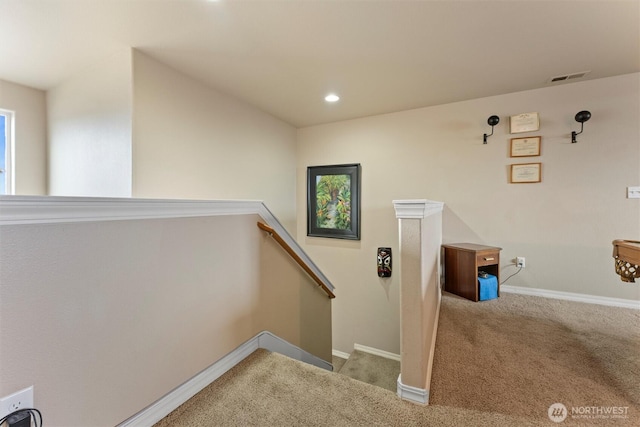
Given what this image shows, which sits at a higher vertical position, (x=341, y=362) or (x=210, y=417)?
(x=210, y=417)

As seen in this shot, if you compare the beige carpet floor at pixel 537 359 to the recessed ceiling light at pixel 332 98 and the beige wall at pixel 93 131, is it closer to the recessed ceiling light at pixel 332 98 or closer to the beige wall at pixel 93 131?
the recessed ceiling light at pixel 332 98

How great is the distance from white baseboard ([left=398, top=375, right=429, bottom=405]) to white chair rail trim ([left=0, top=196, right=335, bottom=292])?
1464 millimetres

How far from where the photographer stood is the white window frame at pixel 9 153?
2.62 meters

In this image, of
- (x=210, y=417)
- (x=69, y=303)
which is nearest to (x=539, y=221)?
(x=210, y=417)

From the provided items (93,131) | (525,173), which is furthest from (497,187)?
(93,131)

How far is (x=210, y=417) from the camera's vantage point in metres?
1.31

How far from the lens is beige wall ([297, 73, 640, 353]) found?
2627 millimetres

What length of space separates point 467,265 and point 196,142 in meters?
3.09

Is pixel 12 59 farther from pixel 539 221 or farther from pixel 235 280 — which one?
pixel 539 221

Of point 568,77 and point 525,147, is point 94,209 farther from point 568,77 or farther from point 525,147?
point 568,77

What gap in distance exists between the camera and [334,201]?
4074 millimetres

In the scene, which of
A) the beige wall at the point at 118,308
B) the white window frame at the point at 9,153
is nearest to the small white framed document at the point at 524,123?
the beige wall at the point at 118,308

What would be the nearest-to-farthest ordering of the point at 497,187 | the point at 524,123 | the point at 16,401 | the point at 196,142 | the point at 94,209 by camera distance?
the point at 16,401 → the point at 94,209 → the point at 196,142 → the point at 524,123 → the point at 497,187

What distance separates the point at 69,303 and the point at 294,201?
339cm
